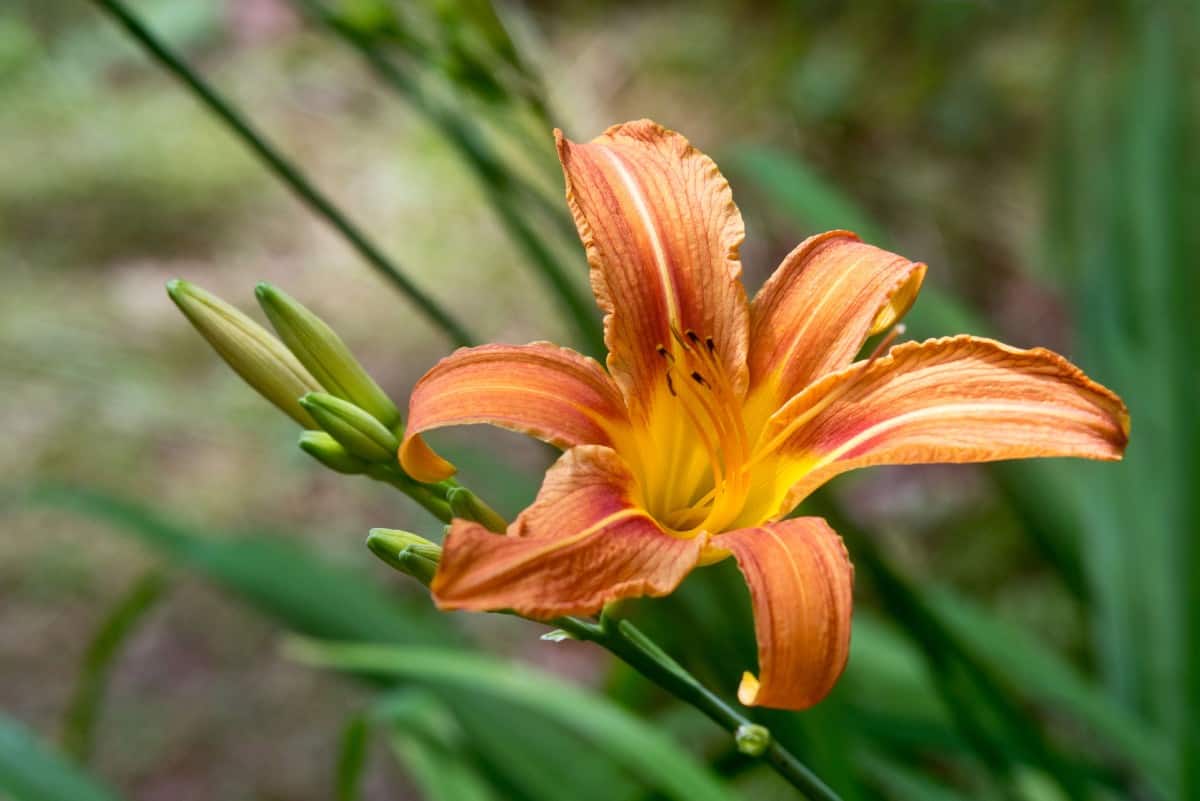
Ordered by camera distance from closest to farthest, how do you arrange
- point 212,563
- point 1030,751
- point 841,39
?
point 1030,751 → point 212,563 → point 841,39

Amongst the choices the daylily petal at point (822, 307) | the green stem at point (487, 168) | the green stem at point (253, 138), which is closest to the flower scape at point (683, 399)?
the daylily petal at point (822, 307)

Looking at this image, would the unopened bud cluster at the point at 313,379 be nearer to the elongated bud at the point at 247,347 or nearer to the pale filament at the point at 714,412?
the elongated bud at the point at 247,347

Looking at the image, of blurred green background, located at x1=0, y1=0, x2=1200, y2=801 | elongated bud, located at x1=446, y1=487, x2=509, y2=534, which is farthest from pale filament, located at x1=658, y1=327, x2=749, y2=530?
blurred green background, located at x1=0, y1=0, x2=1200, y2=801

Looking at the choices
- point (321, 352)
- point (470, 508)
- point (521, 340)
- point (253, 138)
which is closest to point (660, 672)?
point (470, 508)

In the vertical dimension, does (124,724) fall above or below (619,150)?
below

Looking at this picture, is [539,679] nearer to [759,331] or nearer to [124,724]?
[759,331]

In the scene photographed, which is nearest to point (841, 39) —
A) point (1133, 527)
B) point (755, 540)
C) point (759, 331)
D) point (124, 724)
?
point (1133, 527)
